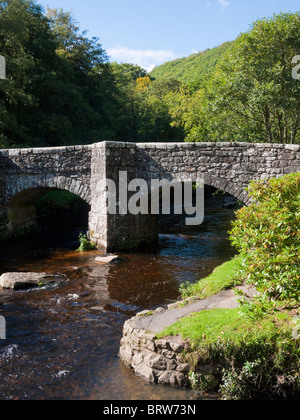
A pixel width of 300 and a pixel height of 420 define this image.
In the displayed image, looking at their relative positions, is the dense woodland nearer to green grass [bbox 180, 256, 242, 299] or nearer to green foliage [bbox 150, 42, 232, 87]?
green grass [bbox 180, 256, 242, 299]

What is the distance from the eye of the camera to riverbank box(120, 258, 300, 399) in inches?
203

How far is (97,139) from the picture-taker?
2719 centimetres

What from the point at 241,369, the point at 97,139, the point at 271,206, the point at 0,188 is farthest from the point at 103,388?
the point at 97,139

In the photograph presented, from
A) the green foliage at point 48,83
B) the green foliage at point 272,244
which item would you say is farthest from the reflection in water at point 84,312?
the green foliage at point 48,83

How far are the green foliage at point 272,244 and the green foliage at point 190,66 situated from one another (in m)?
59.6

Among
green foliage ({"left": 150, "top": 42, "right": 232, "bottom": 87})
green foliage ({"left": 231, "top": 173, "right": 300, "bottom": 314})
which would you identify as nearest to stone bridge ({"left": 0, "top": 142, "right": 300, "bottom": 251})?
green foliage ({"left": 231, "top": 173, "right": 300, "bottom": 314})

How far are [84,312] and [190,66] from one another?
72.1 metres

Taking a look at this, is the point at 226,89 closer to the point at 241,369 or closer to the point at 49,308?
the point at 49,308

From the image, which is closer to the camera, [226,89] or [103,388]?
[103,388]

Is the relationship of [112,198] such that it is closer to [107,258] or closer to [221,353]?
[107,258]

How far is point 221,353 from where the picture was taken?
209 inches

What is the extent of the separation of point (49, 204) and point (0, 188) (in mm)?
6551

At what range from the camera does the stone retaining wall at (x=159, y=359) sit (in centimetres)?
542

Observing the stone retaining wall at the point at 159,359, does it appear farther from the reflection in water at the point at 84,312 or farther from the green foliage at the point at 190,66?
the green foliage at the point at 190,66
